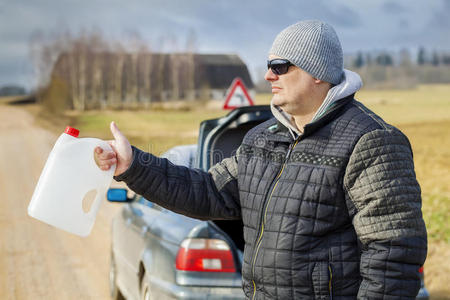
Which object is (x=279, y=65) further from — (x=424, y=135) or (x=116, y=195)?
(x=424, y=135)

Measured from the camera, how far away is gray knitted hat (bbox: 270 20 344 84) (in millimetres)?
2197

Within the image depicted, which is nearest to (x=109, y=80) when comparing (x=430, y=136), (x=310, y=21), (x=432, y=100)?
(x=432, y=100)

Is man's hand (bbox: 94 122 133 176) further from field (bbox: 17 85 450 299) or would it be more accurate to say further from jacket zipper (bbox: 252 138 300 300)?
jacket zipper (bbox: 252 138 300 300)

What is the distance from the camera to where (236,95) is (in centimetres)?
1094

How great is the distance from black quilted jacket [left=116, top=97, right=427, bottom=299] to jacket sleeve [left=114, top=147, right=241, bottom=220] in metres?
0.16

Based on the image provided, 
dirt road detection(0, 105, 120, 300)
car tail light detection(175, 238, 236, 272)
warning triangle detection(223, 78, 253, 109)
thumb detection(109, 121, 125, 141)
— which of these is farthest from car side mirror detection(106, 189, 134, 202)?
warning triangle detection(223, 78, 253, 109)

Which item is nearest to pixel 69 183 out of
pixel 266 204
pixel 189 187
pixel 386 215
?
pixel 189 187

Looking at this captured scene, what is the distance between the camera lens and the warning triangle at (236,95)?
10914mm

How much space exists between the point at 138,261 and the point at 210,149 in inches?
43.0

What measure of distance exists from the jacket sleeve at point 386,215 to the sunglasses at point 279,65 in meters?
0.43

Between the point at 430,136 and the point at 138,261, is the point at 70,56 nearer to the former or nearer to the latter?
the point at 430,136

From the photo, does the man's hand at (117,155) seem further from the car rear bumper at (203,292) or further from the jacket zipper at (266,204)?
the car rear bumper at (203,292)

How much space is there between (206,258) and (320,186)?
1.86 m

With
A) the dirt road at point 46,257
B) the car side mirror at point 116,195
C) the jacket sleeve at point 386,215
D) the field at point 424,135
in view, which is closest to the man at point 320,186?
the jacket sleeve at point 386,215
